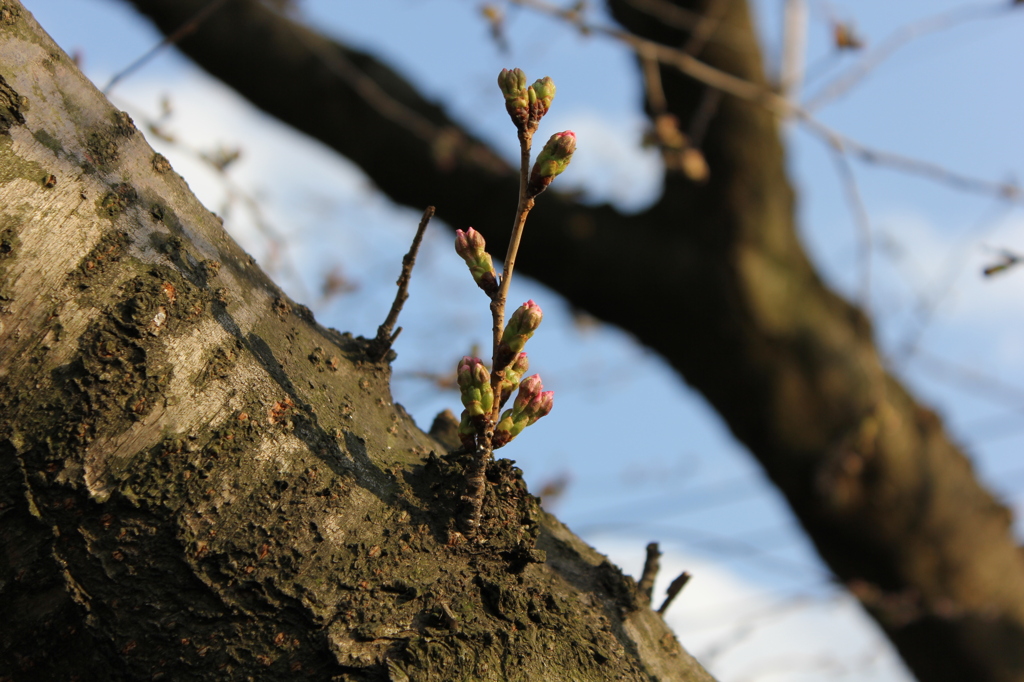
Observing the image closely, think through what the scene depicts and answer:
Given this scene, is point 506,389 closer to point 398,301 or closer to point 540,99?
point 398,301

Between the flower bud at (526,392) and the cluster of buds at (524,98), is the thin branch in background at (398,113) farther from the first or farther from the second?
the flower bud at (526,392)

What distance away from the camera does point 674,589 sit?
114 centimetres

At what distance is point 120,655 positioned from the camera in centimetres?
79

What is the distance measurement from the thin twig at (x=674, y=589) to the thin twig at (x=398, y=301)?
55 cm

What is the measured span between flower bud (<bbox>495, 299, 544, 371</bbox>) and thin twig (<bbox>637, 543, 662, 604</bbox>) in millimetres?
416

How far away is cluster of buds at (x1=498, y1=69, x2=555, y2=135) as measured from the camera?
2.87 feet

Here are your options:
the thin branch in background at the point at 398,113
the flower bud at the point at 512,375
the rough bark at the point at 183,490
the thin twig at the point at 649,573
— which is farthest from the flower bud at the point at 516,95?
the thin branch in background at the point at 398,113

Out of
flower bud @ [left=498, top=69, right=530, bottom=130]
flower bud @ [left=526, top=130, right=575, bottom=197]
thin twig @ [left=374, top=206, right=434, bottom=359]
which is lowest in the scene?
thin twig @ [left=374, top=206, right=434, bottom=359]

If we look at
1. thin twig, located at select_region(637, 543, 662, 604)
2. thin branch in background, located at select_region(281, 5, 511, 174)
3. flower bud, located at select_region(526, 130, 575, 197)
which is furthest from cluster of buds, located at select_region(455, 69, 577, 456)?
thin branch in background, located at select_region(281, 5, 511, 174)

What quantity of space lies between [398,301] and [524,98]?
0.32 m

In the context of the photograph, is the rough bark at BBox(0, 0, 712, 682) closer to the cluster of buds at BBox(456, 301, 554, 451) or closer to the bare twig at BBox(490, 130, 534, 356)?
the cluster of buds at BBox(456, 301, 554, 451)

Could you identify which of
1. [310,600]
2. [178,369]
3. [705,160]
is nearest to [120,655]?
[310,600]

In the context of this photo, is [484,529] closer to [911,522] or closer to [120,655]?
[120,655]

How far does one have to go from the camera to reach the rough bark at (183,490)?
80 centimetres
